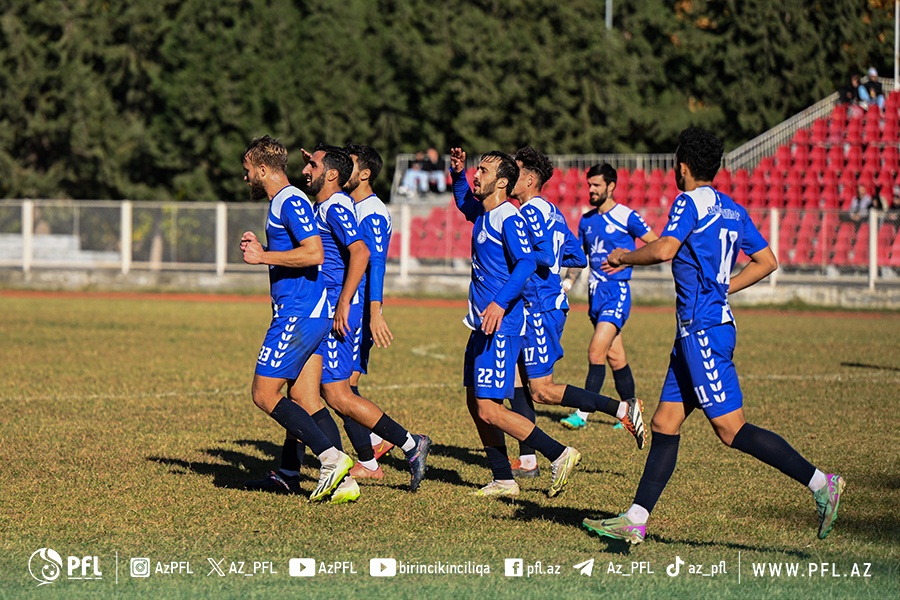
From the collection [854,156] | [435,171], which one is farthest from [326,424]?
[435,171]

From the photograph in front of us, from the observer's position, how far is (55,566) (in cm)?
550

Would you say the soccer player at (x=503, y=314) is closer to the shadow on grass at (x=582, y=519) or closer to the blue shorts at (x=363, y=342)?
the shadow on grass at (x=582, y=519)

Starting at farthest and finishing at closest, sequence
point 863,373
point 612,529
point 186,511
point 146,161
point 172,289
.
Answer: point 146,161 → point 172,289 → point 863,373 → point 186,511 → point 612,529

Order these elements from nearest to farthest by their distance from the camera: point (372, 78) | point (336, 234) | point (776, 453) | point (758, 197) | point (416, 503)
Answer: point (776, 453), point (416, 503), point (336, 234), point (758, 197), point (372, 78)

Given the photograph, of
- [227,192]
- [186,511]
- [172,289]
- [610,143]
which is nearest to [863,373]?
[186,511]

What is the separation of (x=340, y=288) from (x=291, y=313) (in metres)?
0.58

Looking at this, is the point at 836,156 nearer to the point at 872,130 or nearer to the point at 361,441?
the point at 872,130

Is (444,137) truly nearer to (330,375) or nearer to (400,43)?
(400,43)

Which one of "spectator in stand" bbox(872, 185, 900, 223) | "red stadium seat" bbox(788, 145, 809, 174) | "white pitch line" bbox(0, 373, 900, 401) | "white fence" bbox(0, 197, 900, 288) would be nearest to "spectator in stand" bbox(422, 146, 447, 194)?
"white fence" bbox(0, 197, 900, 288)

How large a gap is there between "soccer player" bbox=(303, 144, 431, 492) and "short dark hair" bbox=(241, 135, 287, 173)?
30 centimetres

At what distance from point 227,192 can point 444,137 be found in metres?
7.67

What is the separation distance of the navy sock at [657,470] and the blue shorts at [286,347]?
2.20m

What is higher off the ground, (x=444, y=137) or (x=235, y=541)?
(x=444, y=137)

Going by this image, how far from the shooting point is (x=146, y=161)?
4159 centimetres
